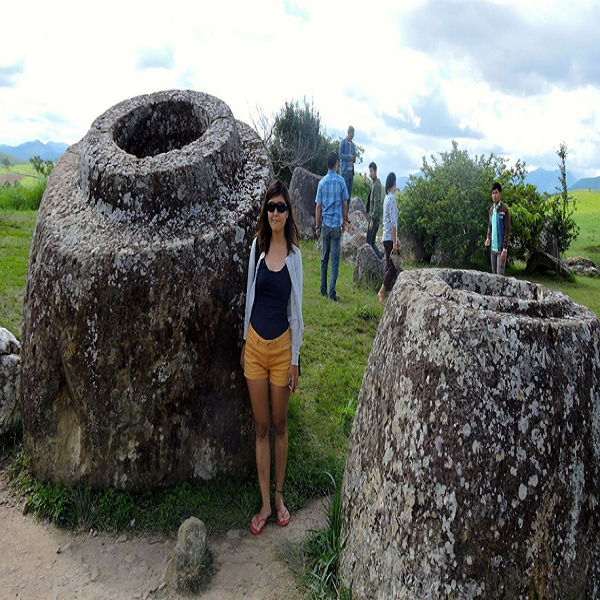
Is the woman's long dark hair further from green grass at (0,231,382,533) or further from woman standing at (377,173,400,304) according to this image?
woman standing at (377,173,400,304)

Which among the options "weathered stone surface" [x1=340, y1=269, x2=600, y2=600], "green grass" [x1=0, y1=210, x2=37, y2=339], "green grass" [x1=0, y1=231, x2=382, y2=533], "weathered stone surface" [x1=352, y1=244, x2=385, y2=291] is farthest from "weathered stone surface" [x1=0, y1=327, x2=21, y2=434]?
"weathered stone surface" [x1=352, y1=244, x2=385, y2=291]

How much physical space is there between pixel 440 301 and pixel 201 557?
248 cm

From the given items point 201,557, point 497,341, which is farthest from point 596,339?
point 201,557

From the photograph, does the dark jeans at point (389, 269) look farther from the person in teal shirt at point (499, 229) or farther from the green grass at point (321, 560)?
the green grass at point (321, 560)

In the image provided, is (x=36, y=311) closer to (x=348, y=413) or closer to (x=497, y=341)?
(x=348, y=413)

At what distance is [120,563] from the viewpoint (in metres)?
4.38

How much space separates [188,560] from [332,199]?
7418 mm

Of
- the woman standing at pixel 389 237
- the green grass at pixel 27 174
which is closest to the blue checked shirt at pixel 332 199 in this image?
the woman standing at pixel 389 237

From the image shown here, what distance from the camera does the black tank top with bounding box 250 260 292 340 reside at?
14.4ft

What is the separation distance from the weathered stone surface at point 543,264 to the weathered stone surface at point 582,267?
49.1 inches

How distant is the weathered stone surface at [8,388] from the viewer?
224 inches

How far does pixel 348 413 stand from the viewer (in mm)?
6254


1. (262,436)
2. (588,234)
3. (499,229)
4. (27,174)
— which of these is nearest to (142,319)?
(262,436)

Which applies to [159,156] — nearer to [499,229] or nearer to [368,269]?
[368,269]
